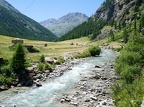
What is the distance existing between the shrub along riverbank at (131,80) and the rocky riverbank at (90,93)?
1772 mm

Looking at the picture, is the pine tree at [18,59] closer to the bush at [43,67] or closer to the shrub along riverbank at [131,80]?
the bush at [43,67]

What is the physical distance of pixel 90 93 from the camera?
138ft

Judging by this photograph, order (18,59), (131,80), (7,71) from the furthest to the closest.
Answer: (18,59) → (7,71) → (131,80)

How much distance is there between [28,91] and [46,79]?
33.3ft

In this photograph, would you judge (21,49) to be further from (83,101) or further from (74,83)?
(83,101)

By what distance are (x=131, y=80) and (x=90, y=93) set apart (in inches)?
280

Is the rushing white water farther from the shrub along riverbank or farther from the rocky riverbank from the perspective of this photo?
the shrub along riverbank

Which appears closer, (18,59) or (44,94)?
(44,94)

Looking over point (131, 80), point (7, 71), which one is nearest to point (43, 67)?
point (7, 71)

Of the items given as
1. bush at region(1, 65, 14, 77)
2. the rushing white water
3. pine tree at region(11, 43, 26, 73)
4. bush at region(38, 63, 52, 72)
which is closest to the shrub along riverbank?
the rushing white water

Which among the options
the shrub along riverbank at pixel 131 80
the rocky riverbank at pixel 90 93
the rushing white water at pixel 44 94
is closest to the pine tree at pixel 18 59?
the rushing white water at pixel 44 94

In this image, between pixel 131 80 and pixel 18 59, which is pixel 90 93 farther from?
pixel 18 59

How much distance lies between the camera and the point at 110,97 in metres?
38.6

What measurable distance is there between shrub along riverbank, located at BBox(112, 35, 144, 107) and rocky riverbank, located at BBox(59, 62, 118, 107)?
177cm
